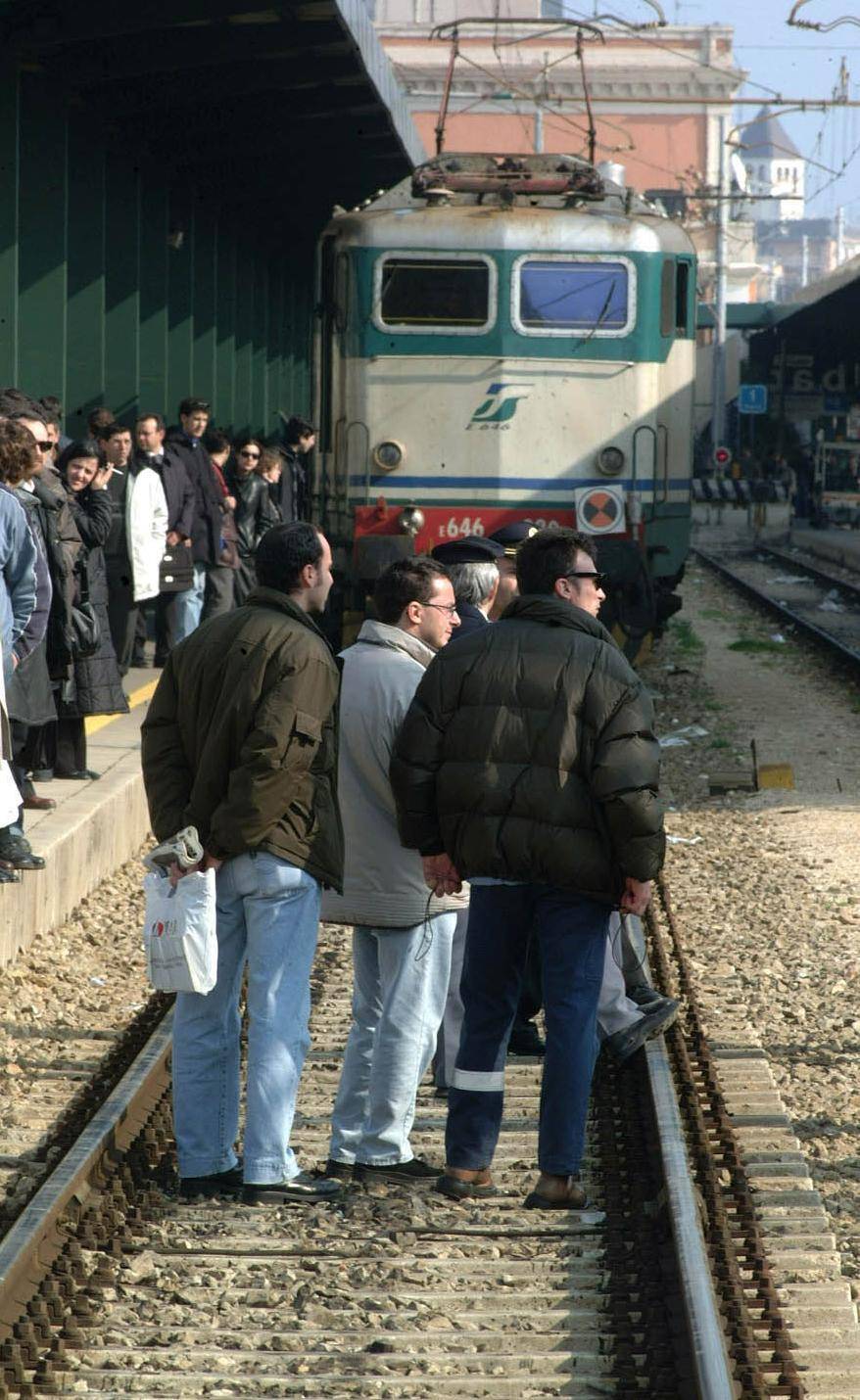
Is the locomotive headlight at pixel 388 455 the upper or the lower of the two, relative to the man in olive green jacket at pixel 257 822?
upper

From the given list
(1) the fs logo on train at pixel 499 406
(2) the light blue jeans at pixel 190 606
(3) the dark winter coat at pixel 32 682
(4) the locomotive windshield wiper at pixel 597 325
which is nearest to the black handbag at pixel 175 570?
(2) the light blue jeans at pixel 190 606

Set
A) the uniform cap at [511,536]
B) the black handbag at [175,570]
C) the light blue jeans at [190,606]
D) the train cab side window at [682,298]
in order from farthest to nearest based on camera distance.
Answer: the train cab side window at [682,298], the light blue jeans at [190,606], the black handbag at [175,570], the uniform cap at [511,536]

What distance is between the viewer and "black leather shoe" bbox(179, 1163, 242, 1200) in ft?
19.1

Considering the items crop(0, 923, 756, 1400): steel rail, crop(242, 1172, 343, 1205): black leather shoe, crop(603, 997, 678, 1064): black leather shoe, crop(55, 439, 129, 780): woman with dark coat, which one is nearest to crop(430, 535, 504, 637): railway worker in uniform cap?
crop(603, 997, 678, 1064): black leather shoe

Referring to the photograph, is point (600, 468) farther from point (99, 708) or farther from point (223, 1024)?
point (223, 1024)

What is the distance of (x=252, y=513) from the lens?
15.5 m

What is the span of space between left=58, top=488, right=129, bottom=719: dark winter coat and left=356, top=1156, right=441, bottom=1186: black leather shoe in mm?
4316

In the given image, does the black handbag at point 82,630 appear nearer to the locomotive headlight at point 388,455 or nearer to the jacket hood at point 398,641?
the jacket hood at point 398,641

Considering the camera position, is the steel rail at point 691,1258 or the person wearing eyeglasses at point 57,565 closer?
the steel rail at point 691,1258

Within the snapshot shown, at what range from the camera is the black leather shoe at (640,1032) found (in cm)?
691

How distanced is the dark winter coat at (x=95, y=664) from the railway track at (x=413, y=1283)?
385cm

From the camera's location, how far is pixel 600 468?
49.2 feet

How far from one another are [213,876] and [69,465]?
17.4 ft

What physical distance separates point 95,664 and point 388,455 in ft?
17.2
